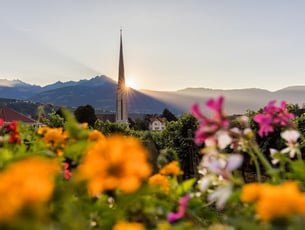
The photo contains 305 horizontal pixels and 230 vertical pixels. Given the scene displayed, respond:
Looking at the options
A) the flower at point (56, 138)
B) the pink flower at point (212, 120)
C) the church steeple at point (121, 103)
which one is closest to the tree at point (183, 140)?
the flower at point (56, 138)

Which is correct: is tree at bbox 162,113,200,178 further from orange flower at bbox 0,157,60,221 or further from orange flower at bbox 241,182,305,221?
orange flower at bbox 0,157,60,221

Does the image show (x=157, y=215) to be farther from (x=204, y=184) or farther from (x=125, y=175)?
(x=125, y=175)

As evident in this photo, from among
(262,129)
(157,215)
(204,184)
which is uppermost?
(262,129)

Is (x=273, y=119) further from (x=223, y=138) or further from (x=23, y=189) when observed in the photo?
(x=23, y=189)

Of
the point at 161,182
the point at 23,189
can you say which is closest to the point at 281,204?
the point at 23,189

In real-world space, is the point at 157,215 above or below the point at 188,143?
above

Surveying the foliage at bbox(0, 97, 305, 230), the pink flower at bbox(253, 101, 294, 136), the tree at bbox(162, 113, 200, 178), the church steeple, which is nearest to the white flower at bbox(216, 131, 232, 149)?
the foliage at bbox(0, 97, 305, 230)

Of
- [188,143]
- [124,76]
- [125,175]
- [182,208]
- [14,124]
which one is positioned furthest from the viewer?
[124,76]

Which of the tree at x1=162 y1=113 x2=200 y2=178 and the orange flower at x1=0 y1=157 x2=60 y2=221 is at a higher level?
the orange flower at x1=0 y1=157 x2=60 y2=221

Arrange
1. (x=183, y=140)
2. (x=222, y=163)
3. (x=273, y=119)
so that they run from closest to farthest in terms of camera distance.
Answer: (x=222, y=163) < (x=273, y=119) < (x=183, y=140)

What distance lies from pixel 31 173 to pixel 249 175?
8.68 m

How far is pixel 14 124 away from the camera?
172 cm

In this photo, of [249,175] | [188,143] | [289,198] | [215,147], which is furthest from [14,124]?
[188,143]

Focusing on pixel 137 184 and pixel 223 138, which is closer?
pixel 137 184
